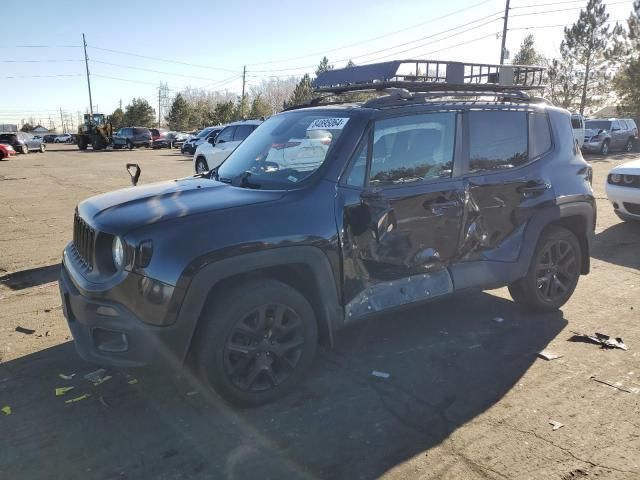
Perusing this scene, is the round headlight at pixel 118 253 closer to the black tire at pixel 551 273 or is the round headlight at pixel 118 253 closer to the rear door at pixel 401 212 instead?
the rear door at pixel 401 212

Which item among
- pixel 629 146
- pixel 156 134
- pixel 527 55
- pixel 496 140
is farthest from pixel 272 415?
pixel 527 55

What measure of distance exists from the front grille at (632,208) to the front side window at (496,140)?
15.4ft

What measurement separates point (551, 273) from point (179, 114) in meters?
62.8

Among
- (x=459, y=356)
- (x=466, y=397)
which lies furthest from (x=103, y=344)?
(x=459, y=356)

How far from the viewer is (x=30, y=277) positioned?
615 centimetres

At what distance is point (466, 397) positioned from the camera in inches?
134

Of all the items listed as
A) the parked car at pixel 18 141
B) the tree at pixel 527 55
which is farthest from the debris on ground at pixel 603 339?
the tree at pixel 527 55

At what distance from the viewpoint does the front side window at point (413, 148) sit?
3648 mm

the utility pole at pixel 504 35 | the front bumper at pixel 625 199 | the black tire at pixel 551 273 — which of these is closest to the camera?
the black tire at pixel 551 273

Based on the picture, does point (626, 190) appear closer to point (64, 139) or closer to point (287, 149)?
point (287, 149)

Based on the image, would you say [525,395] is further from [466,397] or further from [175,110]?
[175,110]

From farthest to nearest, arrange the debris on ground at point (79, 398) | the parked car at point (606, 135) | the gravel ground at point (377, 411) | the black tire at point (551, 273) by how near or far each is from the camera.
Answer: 1. the parked car at point (606, 135)
2. the black tire at point (551, 273)
3. the debris on ground at point (79, 398)
4. the gravel ground at point (377, 411)

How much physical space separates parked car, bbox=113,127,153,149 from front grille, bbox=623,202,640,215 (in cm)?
3823

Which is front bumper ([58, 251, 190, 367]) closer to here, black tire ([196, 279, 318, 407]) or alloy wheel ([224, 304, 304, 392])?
black tire ([196, 279, 318, 407])
